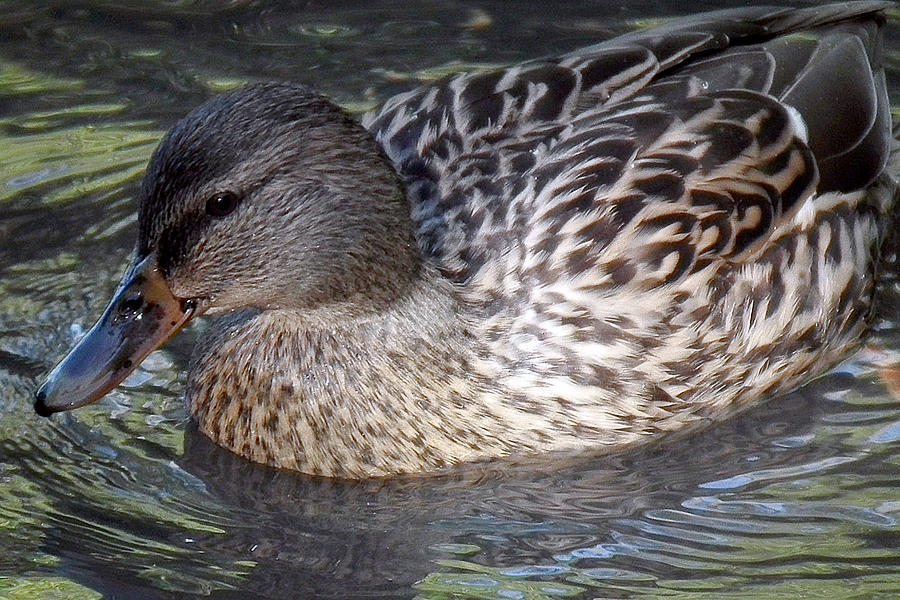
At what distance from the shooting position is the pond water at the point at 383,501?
5.61m

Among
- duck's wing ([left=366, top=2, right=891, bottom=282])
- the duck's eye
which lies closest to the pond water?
duck's wing ([left=366, top=2, right=891, bottom=282])

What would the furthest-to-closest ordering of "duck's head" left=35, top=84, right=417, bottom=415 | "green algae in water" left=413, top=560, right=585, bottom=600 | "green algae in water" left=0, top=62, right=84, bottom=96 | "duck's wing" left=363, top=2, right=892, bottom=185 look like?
"green algae in water" left=0, top=62, right=84, bottom=96 → "duck's wing" left=363, top=2, right=892, bottom=185 → "green algae in water" left=413, top=560, right=585, bottom=600 → "duck's head" left=35, top=84, right=417, bottom=415

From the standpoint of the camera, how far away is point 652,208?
618 centimetres

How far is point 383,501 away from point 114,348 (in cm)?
120

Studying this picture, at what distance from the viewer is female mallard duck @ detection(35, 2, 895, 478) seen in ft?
18.5

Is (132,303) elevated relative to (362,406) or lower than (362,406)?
elevated

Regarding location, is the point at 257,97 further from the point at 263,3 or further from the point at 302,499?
the point at 263,3

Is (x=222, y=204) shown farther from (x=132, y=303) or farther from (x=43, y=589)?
(x=43, y=589)

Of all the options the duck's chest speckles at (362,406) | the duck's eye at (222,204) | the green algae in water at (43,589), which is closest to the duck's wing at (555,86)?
the duck's chest speckles at (362,406)

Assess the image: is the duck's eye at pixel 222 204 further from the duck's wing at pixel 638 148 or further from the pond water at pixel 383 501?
the pond water at pixel 383 501

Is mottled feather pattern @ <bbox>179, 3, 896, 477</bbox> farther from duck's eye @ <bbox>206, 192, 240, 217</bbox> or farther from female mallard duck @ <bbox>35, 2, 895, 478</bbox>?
duck's eye @ <bbox>206, 192, 240, 217</bbox>

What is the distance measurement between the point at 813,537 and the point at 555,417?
1.06 meters

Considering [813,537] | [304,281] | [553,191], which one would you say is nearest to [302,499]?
[304,281]

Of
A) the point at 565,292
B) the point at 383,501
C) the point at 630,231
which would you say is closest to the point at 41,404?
the point at 383,501
